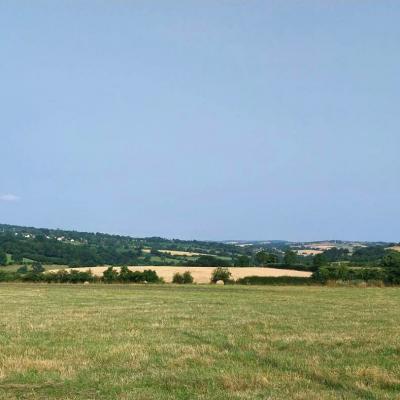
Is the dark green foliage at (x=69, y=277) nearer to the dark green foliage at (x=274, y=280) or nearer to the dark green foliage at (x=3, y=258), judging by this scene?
the dark green foliage at (x=274, y=280)

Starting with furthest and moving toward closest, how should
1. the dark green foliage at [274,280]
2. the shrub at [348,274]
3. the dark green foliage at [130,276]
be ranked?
the dark green foliage at [130,276] < the dark green foliage at [274,280] < the shrub at [348,274]

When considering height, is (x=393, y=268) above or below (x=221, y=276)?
above

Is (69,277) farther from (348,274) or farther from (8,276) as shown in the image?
(348,274)


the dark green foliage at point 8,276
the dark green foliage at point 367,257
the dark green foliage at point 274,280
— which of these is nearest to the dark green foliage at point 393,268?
the dark green foliage at point 274,280

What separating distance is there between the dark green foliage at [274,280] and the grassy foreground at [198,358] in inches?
1924

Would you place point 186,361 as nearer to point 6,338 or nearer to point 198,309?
point 6,338

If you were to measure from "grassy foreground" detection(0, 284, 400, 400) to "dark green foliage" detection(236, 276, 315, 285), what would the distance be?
48.9 metres

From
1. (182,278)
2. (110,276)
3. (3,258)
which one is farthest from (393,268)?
(3,258)

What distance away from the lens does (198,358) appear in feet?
46.1

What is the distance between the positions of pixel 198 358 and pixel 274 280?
63.1m

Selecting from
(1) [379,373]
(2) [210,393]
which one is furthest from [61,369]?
(1) [379,373]

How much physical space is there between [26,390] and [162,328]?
9646 millimetres

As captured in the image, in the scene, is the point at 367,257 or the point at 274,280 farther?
the point at 367,257

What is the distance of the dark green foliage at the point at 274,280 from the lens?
7250 cm
